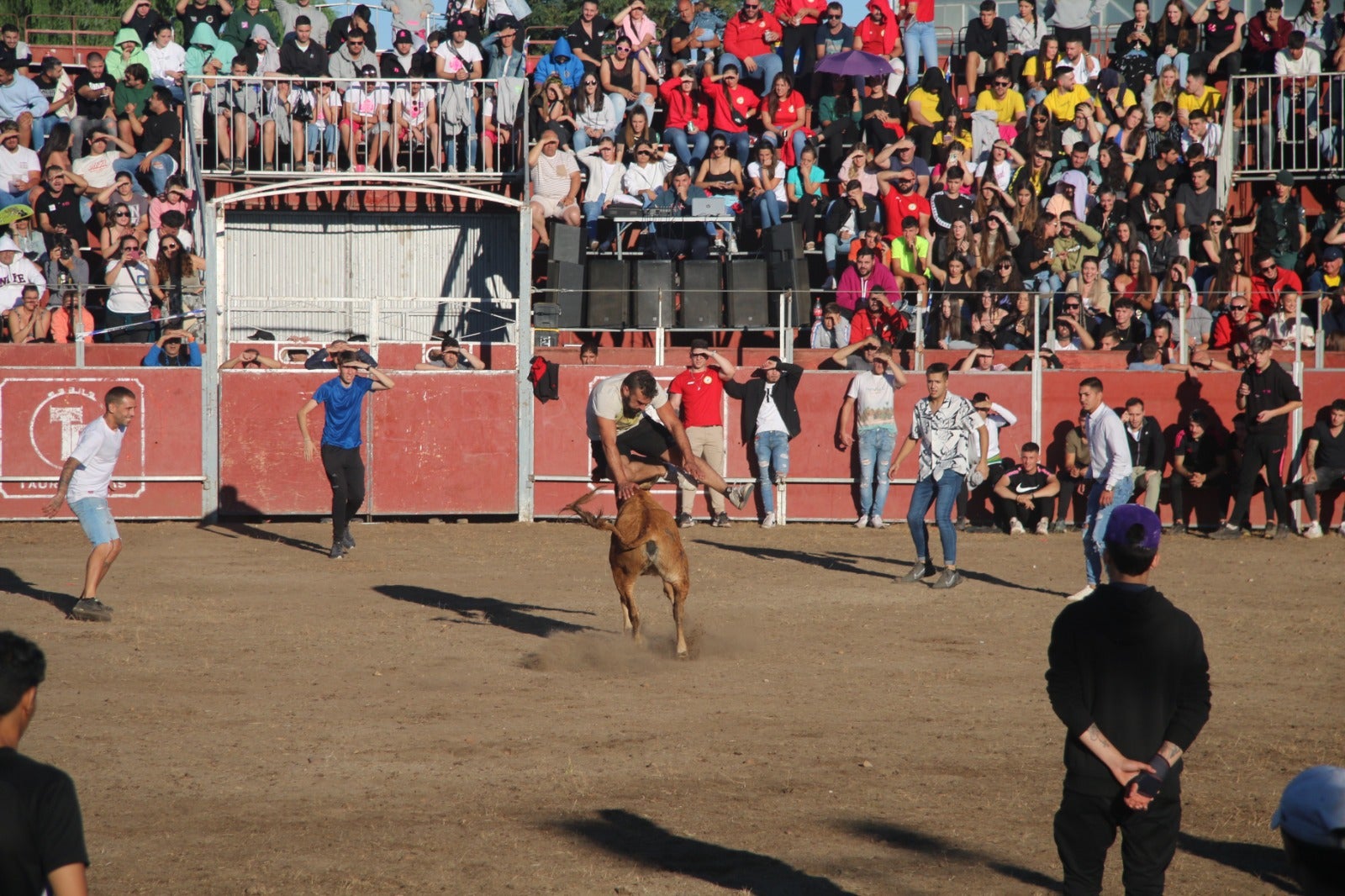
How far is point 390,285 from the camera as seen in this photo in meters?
21.9

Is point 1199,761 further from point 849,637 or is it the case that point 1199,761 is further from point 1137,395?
point 1137,395

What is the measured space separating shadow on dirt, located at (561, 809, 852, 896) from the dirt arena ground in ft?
0.06

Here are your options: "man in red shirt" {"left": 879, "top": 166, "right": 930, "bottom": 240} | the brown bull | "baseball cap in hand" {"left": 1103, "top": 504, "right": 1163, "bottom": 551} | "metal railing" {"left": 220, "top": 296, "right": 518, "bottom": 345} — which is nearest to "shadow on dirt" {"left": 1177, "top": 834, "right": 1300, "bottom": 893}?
"baseball cap in hand" {"left": 1103, "top": 504, "right": 1163, "bottom": 551}

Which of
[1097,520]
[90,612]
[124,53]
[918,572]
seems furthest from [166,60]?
[1097,520]

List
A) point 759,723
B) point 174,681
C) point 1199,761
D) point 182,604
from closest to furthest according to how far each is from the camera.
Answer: point 1199,761, point 759,723, point 174,681, point 182,604

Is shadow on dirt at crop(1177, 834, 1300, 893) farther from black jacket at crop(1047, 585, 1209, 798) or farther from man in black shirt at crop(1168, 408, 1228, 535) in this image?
man in black shirt at crop(1168, 408, 1228, 535)

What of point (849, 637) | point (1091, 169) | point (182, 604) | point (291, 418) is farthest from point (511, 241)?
point (849, 637)

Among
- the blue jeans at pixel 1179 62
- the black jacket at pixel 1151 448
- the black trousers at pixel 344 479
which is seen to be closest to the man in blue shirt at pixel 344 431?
the black trousers at pixel 344 479

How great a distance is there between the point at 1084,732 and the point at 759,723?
3.84 metres

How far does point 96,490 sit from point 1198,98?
17.8 m

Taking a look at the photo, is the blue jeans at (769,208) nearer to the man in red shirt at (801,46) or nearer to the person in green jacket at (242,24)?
the man in red shirt at (801,46)

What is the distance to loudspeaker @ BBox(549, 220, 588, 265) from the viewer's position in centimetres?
1952

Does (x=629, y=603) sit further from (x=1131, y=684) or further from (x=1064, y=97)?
(x=1064, y=97)

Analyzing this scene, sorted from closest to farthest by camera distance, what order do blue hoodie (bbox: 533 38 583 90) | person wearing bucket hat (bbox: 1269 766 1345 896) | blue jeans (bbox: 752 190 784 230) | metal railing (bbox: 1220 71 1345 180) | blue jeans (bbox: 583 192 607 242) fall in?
1. person wearing bucket hat (bbox: 1269 766 1345 896)
2. blue jeans (bbox: 752 190 784 230)
3. blue jeans (bbox: 583 192 607 242)
4. metal railing (bbox: 1220 71 1345 180)
5. blue hoodie (bbox: 533 38 583 90)
